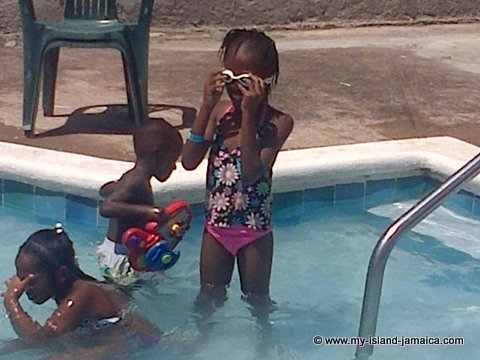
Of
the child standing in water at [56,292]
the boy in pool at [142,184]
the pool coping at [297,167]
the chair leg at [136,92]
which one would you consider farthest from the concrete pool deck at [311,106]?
the child standing in water at [56,292]

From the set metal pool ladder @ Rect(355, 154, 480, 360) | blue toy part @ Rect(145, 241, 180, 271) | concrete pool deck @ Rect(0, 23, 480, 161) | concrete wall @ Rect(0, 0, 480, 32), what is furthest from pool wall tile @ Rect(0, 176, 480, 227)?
concrete wall @ Rect(0, 0, 480, 32)

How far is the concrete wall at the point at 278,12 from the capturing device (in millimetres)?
8320

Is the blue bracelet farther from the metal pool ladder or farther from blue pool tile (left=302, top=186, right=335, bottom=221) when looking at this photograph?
blue pool tile (left=302, top=186, right=335, bottom=221)

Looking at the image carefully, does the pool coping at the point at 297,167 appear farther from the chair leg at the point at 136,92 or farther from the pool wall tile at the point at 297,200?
the chair leg at the point at 136,92

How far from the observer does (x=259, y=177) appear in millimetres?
3697

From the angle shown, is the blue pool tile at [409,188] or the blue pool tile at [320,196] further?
the blue pool tile at [409,188]

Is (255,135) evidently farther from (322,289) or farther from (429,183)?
(429,183)

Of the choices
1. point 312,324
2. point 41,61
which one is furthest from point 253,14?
point 312,324

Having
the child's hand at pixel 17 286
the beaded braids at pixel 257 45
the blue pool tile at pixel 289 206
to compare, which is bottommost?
the blue pool tile at pixel 289 206

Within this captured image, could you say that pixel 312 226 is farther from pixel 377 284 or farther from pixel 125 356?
pixel 377 284

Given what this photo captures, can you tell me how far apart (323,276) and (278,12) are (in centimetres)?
476

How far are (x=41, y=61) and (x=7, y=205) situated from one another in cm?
91

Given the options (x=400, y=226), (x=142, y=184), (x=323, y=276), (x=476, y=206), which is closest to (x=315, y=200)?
(x=323, y=276)

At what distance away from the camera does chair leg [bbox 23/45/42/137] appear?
552cm
